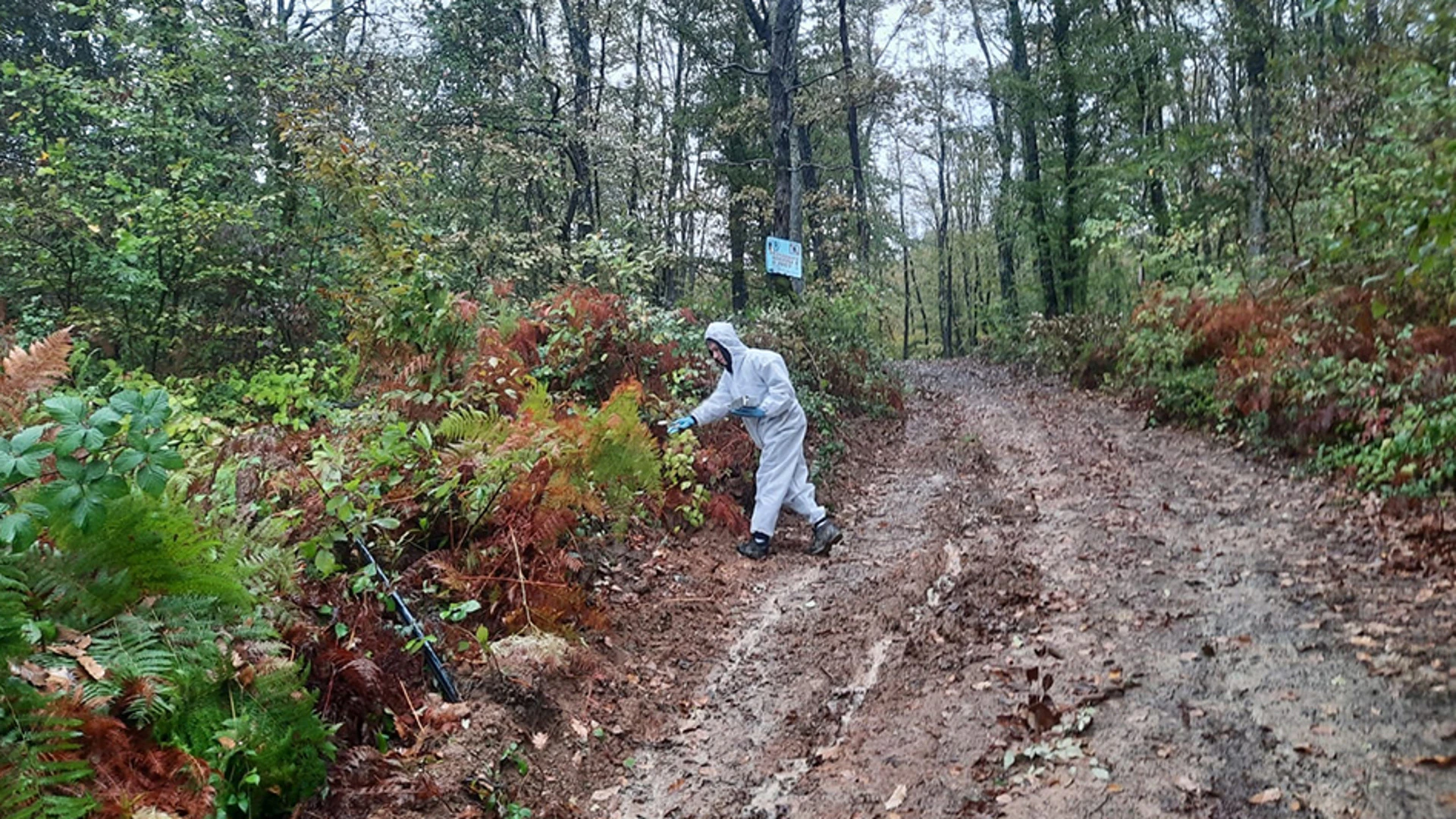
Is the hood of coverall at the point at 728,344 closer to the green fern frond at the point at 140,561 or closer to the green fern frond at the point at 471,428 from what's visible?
the green fern frond at the point at 471,428

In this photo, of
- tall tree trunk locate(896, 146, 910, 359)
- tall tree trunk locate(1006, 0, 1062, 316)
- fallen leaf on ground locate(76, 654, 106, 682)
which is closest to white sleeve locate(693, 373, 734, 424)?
fallen leaf on ground locate(76, 654, 106, 682)

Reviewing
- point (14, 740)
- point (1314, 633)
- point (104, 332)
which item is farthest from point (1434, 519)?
point (104, 332)

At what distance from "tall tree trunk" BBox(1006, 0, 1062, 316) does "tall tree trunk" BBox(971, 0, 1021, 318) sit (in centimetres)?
96

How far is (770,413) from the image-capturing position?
7473 mm

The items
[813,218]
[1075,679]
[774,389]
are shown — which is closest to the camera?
[1075,679]

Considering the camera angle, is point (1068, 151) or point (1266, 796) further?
point (1068, 151)

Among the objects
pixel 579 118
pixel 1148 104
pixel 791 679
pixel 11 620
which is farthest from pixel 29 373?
pixel 1148 104

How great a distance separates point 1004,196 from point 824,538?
21714mm

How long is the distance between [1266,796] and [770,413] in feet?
16.1

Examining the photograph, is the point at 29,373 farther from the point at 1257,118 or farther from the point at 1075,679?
the point at 1257,118

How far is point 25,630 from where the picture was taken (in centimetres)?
265

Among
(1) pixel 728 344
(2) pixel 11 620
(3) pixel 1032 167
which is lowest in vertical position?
(2) pixel 11 620

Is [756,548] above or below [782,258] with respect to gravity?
below

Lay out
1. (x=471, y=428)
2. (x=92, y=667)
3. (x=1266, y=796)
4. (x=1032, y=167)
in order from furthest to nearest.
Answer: (x=1032, y=167), (x=471, y=428), (x=1266, y=796), (x=92, y=667)
